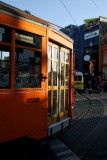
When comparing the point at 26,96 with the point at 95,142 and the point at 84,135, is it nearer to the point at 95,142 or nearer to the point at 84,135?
the point at 95,142

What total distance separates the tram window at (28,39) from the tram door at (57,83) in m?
0.74

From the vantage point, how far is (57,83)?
8.96m

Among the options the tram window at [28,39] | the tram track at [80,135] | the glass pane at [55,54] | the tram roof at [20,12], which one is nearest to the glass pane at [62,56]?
the glass pane at [55,54]

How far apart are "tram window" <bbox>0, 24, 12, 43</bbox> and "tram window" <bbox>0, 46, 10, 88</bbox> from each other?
0.64 ft

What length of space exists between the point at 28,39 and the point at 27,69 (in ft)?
1.92

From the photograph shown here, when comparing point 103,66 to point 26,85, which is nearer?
point 26,85

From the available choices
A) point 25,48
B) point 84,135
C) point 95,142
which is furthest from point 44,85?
point 84,135

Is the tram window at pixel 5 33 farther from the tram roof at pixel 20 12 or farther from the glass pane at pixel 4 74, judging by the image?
the glass pane at pixel 4 74

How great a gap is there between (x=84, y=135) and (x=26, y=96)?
14.1 ft

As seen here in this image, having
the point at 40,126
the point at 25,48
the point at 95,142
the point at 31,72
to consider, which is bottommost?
the point at 95,142

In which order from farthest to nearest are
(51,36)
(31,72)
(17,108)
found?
(51,36), (31,72), (17,108)

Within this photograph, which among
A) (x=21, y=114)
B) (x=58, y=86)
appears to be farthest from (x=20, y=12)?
(x=58, y=86)

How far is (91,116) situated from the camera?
50.9 feet

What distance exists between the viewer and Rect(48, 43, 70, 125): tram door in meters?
8.37
